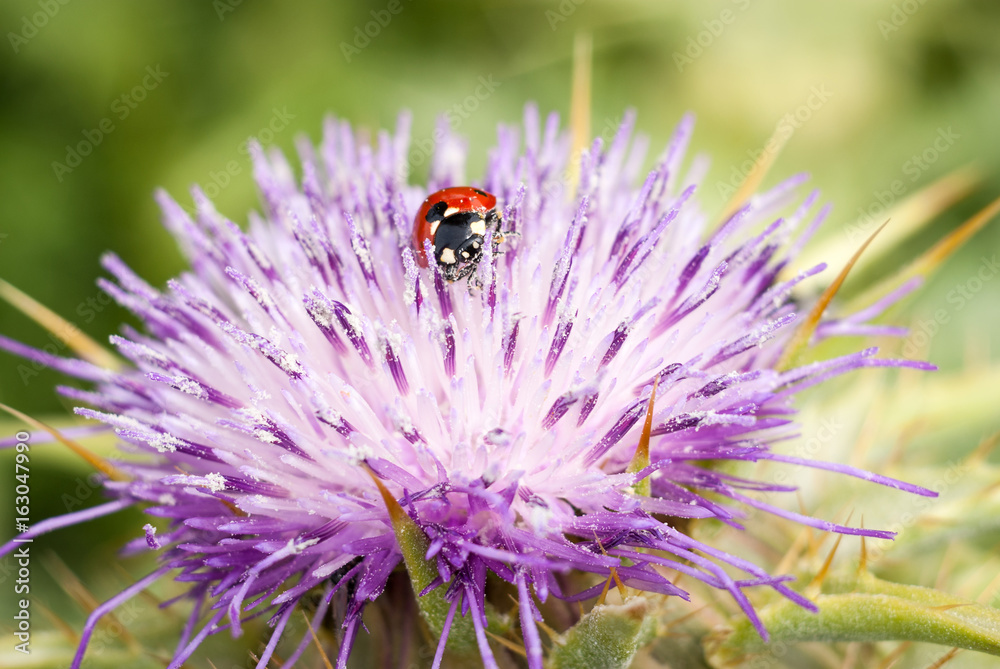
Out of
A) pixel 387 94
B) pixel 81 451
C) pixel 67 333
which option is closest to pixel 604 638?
pixel 81 451

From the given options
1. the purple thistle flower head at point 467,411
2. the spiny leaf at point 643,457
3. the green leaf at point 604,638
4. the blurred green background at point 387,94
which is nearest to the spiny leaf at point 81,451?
the purple thistle flower head at point 467,411

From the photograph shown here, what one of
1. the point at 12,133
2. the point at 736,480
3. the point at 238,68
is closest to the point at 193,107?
the point at 238,68

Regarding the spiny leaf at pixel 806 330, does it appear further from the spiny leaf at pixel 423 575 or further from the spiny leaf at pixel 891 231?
the spiny leaf at pixel 423 575

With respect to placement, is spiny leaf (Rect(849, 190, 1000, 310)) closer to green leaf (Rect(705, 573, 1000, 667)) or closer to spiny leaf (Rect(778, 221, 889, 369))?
spiny leaf (Rect(778, 221, 889, 369))

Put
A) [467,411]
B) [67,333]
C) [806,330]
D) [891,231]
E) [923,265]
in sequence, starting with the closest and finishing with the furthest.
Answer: [467,411] < [806,330] < [923,265] < [67,333] < [891,231]

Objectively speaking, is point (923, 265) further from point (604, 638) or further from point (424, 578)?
point (424, 578)

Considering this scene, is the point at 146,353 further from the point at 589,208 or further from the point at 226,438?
the point at 589,208

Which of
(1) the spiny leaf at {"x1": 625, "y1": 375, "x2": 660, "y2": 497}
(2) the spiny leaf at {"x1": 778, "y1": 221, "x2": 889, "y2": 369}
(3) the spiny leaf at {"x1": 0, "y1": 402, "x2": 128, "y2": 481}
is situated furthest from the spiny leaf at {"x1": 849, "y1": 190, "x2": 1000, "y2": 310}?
(3) the spiny leaf at {"x1": 0, "y1": 402, "x2": 128, "y2": 481}
